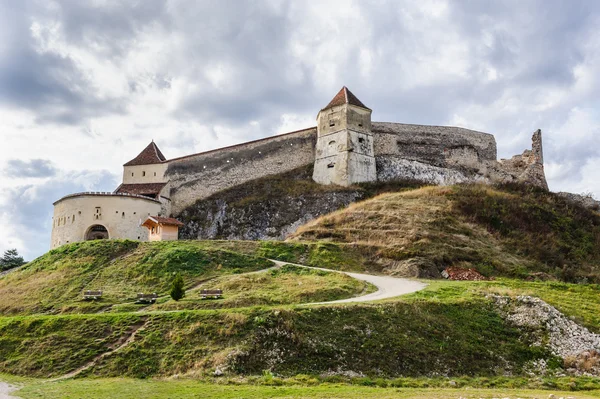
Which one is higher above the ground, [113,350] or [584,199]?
[584,199]

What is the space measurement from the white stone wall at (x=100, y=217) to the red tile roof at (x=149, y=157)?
A: 9146mm

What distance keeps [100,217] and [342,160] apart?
17.2 meters

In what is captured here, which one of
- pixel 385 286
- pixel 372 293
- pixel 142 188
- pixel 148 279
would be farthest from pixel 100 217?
pixel 372 293

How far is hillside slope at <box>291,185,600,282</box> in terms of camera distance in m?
27.6

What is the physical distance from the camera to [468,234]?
3066cm

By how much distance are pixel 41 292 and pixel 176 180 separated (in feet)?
66.6

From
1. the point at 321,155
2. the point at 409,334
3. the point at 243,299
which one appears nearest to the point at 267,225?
the point at 321,155

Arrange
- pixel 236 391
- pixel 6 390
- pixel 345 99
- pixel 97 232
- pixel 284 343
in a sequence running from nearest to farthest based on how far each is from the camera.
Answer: pixel 236 391
pixel 6 390
pixel 284 343
pixel 97 232
pixel 345 99

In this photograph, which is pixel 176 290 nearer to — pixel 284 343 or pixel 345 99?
pixel 284 343

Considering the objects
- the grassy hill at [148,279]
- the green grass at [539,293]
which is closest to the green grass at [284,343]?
the green grass at [539,293]

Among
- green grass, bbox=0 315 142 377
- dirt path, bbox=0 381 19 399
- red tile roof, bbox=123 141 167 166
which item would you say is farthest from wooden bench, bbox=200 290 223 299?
red tile roof, bbox=123 141 167 166

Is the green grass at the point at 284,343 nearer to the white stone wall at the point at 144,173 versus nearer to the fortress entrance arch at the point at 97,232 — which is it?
the fortress entrance arch at the point at 97,232

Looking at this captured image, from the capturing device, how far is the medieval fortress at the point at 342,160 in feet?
137

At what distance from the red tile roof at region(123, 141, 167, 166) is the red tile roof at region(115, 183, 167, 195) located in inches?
77.7
